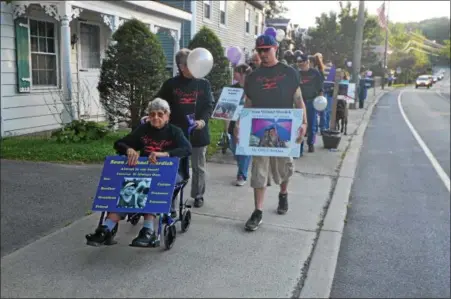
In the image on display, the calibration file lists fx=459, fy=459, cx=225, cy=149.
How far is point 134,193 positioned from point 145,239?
0.39 meters

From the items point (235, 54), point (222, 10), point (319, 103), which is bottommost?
point (319, 103)

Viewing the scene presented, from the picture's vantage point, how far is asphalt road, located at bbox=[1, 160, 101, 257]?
4543 millimetres

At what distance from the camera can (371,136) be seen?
1377 centimetres

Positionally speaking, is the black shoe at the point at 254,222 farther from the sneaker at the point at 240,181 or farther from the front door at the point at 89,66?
the front door at the point at 89,66

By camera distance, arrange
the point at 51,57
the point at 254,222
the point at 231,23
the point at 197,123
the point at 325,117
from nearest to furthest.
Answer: the point at 197,123 < the point at 254,222 < the point at 51,57 < the point at 325,117 < the point at 231,23

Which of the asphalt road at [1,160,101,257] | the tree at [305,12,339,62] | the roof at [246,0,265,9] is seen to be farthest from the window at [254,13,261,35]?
the asphalt road at [1,160,101,257]

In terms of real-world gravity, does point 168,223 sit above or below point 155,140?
below

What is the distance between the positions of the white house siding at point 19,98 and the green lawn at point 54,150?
0.84m

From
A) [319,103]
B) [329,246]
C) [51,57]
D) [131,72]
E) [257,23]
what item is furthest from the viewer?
[257,23]

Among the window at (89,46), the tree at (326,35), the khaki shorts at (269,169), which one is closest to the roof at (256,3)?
the tree at (326,35)

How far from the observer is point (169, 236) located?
13.5 ft

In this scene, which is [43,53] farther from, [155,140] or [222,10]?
[222,10]

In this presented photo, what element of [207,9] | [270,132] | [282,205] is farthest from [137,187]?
[207,9]

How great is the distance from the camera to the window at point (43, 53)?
1041 cm
